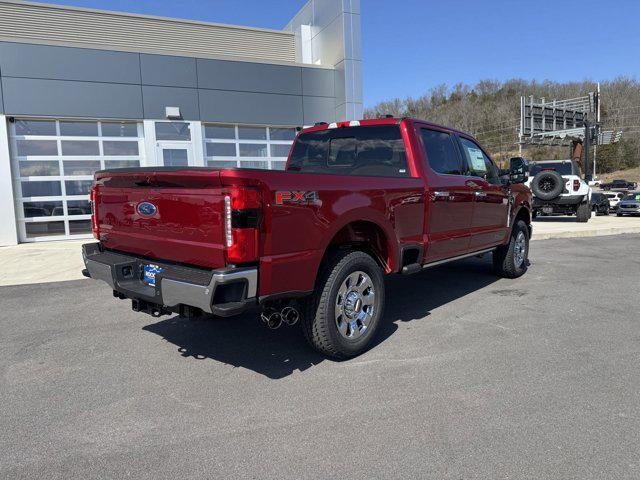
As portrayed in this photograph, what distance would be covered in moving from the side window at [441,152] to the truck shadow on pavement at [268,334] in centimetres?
160

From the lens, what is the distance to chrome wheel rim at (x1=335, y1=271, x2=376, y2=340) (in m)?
3.69

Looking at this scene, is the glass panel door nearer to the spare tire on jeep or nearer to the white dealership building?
the white dealership building

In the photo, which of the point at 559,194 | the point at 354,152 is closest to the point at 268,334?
the point at 354,152

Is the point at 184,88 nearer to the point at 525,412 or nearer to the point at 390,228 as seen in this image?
the point at 390,228

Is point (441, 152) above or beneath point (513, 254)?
above

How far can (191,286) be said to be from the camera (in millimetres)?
2908

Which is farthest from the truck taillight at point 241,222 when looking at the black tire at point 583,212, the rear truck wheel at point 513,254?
the black tire at point 583,212

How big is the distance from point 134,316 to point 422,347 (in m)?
3.21

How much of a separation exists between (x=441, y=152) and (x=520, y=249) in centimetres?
282

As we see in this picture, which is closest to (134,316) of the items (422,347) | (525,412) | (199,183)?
(199,183)

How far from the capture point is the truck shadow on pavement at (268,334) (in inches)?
150

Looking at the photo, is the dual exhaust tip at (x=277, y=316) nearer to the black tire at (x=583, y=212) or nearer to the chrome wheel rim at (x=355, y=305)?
the chrome wheel rim at (x=355, y=305)

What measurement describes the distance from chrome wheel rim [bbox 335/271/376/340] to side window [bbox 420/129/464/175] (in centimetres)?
159

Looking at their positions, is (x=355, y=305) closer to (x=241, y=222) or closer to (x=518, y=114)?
(x=241, y=222)
